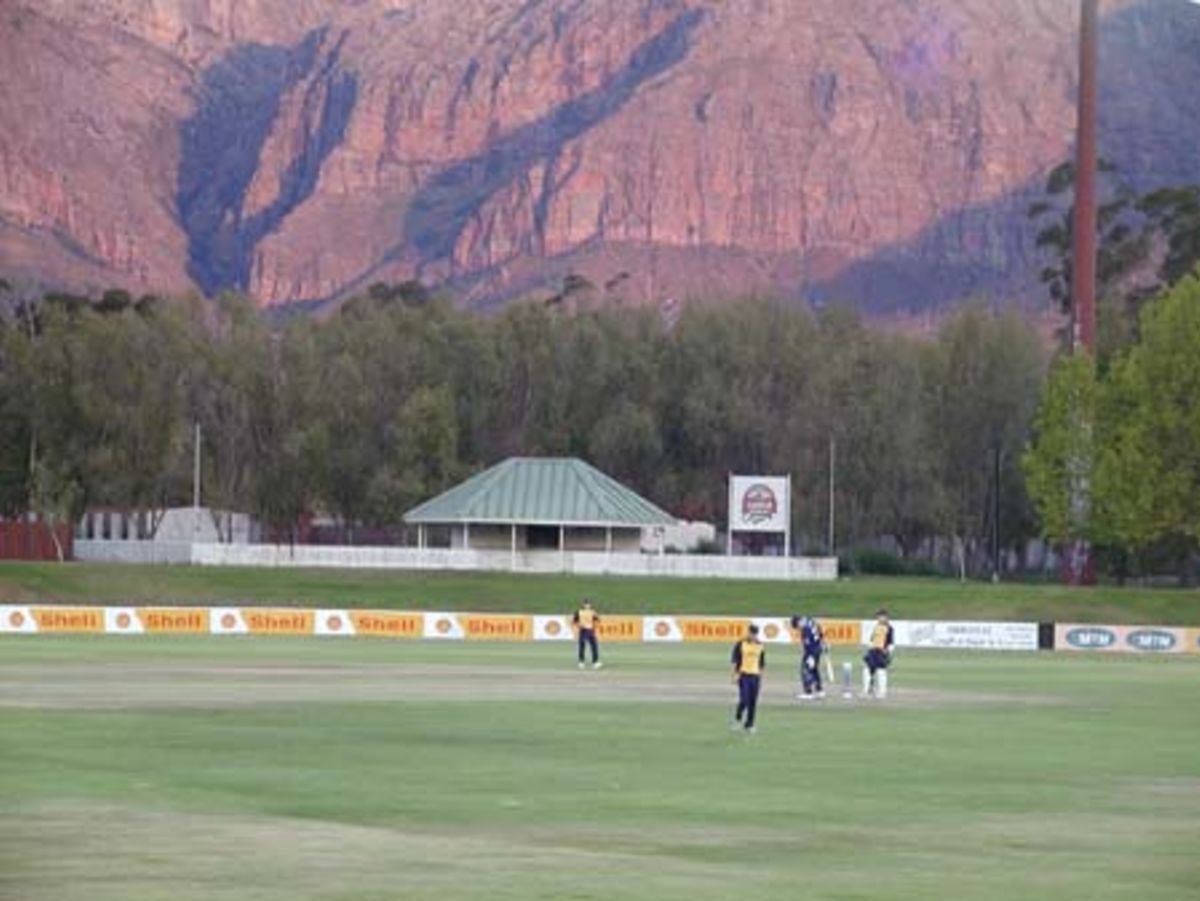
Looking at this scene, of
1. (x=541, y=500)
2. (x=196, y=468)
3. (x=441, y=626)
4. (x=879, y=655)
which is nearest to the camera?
(x=879, y=655)

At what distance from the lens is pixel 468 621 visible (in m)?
102

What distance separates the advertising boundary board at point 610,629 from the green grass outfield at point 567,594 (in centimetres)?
840

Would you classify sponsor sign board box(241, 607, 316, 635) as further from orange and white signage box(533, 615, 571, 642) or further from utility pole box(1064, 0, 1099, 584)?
utility pole box(1064, 0, 1099, 584)

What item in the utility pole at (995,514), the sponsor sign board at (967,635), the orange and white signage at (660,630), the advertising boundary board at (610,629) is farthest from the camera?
the utility pole at (995,514)

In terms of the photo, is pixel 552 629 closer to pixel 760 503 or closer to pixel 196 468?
pixel 760 503

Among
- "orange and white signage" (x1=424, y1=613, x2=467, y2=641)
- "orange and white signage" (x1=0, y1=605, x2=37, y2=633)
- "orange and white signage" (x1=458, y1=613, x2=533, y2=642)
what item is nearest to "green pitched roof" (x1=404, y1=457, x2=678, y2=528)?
"orange and white signage" (x1=458, y1=613, x2=533, y2=642)

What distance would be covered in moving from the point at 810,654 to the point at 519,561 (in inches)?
2555

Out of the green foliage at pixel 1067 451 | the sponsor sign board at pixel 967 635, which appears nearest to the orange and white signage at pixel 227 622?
the sponsor sign board at pixel 967 635

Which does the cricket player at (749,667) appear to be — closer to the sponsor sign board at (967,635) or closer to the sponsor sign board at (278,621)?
the sponsor sign board at (967,635)

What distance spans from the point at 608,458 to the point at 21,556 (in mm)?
34681

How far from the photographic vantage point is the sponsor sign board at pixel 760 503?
128 meters

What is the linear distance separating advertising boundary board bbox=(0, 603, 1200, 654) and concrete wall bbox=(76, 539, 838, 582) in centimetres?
2054

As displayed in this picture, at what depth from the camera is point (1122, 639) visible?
100312mm

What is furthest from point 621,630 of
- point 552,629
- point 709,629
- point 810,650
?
point 810,650
